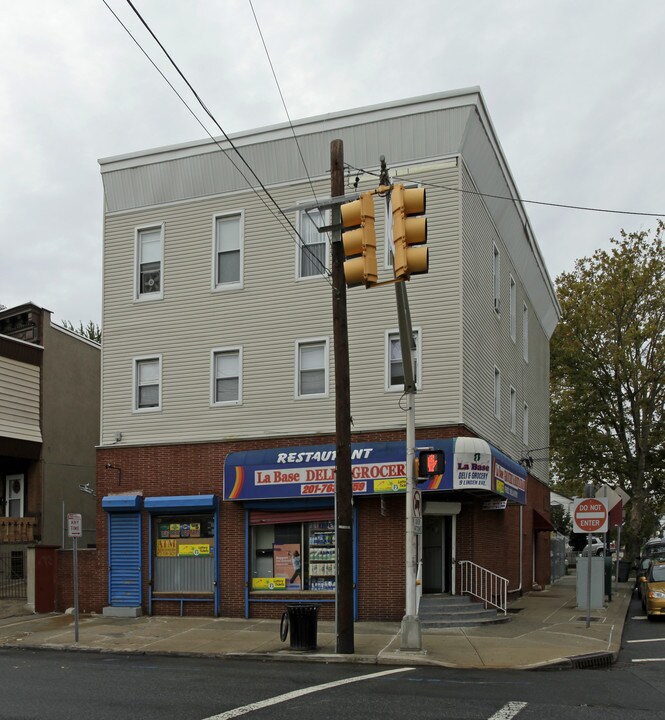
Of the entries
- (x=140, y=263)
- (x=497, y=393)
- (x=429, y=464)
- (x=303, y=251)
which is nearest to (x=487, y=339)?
(x=497, y=393)

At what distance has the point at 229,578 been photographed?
20797 millimetres

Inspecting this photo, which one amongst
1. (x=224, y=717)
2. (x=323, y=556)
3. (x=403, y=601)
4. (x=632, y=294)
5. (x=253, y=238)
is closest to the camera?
(x=224, y=717)

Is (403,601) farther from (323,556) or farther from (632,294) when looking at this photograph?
(632,294)

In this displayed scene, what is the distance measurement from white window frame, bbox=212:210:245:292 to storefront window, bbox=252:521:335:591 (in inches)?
233

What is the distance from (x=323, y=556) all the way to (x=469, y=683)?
8667mm

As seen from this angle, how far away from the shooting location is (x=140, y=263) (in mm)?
23156

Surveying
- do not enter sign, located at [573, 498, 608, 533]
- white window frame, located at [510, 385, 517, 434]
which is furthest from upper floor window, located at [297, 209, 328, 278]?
white window frame, located at [510, 385, 517, 434]

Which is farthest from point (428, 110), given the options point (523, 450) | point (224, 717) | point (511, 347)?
point (224, 717)

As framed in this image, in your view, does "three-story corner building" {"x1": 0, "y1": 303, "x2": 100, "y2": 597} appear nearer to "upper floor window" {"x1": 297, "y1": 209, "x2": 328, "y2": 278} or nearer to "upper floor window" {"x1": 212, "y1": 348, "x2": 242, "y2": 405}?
"upper floor window" {"x1": 212, "y1": 348, "x2": 242, "y2": 405}

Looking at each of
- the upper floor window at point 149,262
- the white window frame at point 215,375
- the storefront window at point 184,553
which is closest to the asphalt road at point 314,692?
the storefront window at point 184,553

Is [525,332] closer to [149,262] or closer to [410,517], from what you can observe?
[149,262]

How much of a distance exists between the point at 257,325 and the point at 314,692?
11.9 meters

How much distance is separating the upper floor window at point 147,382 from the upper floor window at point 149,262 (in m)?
1.68

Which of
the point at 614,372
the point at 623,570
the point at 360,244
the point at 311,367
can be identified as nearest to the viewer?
the point at 360,244
